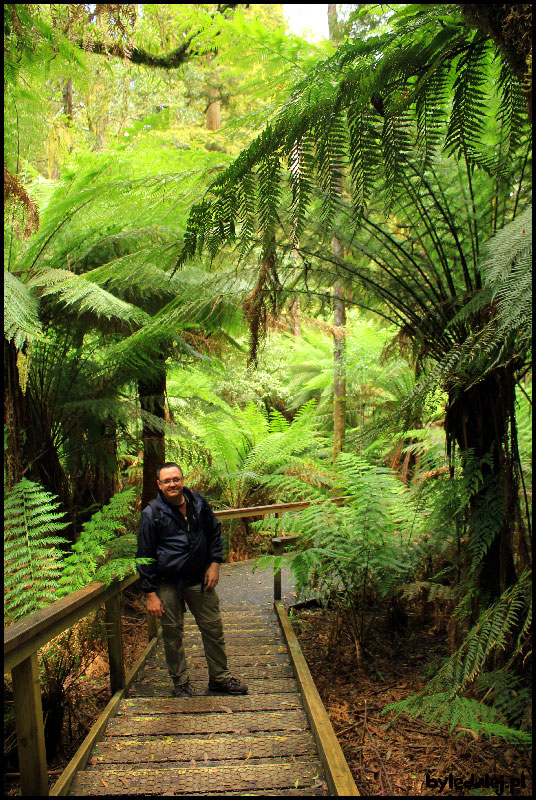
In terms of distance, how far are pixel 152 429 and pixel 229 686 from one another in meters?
2.10

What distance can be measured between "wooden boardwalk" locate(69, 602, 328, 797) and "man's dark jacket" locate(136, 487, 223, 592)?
72cm

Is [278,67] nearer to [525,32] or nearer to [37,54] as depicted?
[37,54]

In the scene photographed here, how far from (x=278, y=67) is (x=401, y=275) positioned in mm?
1331

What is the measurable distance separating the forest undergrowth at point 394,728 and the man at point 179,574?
29.1 inches

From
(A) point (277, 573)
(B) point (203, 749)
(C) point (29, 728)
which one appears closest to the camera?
(C) point (29, 728)

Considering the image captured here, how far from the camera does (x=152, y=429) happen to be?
14.1 feet

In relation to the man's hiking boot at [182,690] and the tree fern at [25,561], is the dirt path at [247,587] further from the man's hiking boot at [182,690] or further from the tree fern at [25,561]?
the tree fern at [25,561]

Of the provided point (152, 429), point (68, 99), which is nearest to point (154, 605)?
point (152, 429)

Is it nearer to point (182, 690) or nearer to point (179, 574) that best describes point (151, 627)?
point (182, 690)

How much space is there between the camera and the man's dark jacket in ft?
10.0

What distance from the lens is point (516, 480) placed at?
232cm

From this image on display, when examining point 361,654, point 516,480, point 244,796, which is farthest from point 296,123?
point 361,654

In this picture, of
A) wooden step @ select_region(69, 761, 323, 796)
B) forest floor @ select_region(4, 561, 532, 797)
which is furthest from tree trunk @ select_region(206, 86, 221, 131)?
wooden step @ select_region(69, 761, 323, 796)

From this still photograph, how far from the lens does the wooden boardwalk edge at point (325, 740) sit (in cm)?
186
